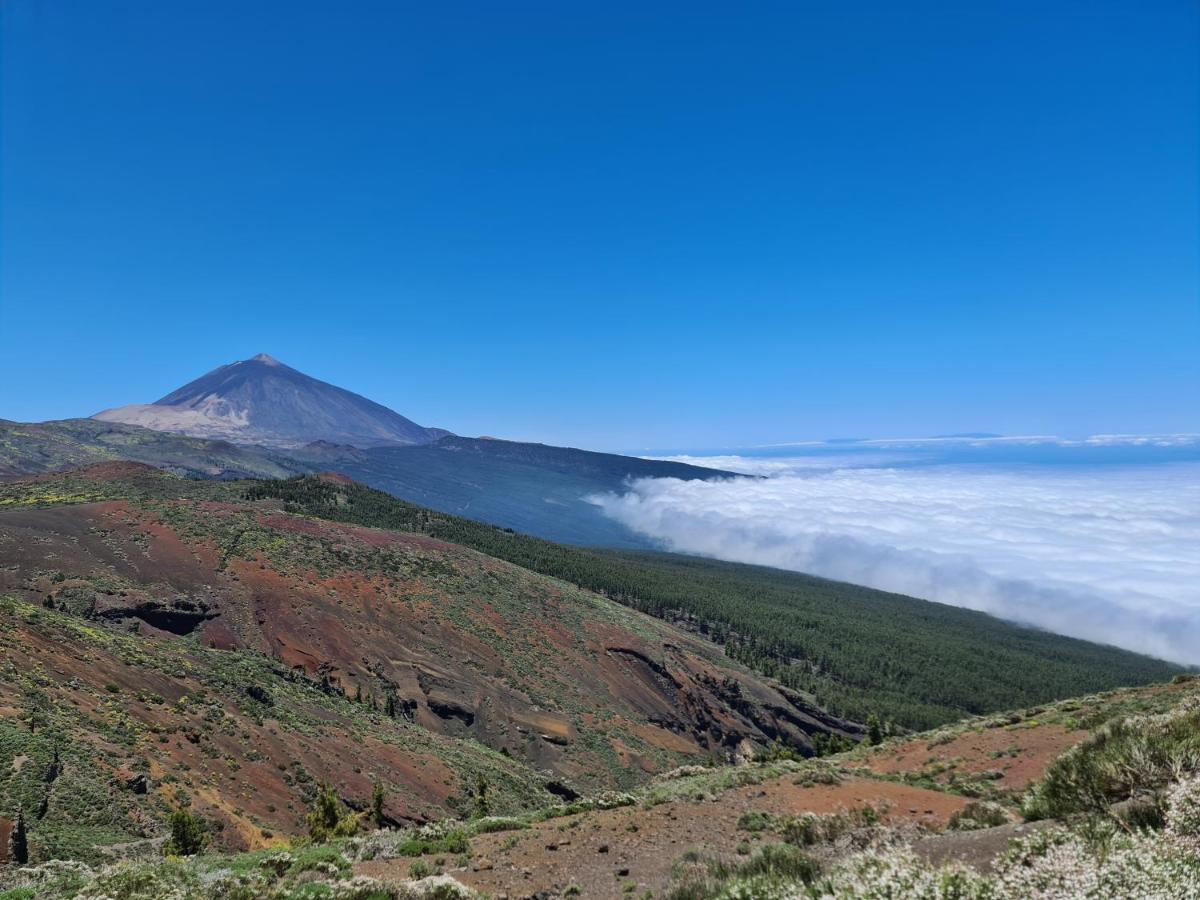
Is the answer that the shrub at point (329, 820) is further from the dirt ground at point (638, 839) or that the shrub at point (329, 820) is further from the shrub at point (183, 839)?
the dirt ground at point (638, 839)

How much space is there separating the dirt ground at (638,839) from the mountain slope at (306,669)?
13.1 m

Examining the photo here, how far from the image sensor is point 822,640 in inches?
4756

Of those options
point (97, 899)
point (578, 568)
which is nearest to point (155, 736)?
point (97, 899)

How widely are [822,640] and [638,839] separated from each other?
121980mm

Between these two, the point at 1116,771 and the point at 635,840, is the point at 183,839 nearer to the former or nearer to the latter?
the point at 635,840

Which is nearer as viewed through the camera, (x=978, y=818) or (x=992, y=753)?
(x=978, y=818)

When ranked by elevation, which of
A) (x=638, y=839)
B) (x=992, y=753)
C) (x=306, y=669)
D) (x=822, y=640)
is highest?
(x=638, y=839)

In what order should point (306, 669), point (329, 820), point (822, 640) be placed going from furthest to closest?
point (822, 640) < point (306, 669) < point (329, 820)

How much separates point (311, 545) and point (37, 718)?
38674mm

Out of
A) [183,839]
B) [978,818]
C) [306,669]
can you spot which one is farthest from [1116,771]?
[306,669]

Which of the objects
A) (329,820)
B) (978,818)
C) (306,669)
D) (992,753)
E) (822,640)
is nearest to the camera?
(978,818)

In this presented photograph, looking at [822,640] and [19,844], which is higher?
[19,844]

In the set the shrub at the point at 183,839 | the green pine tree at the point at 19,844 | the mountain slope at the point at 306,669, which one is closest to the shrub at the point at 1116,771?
the shrub at the point at 183,839

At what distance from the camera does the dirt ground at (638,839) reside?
33.3ft
